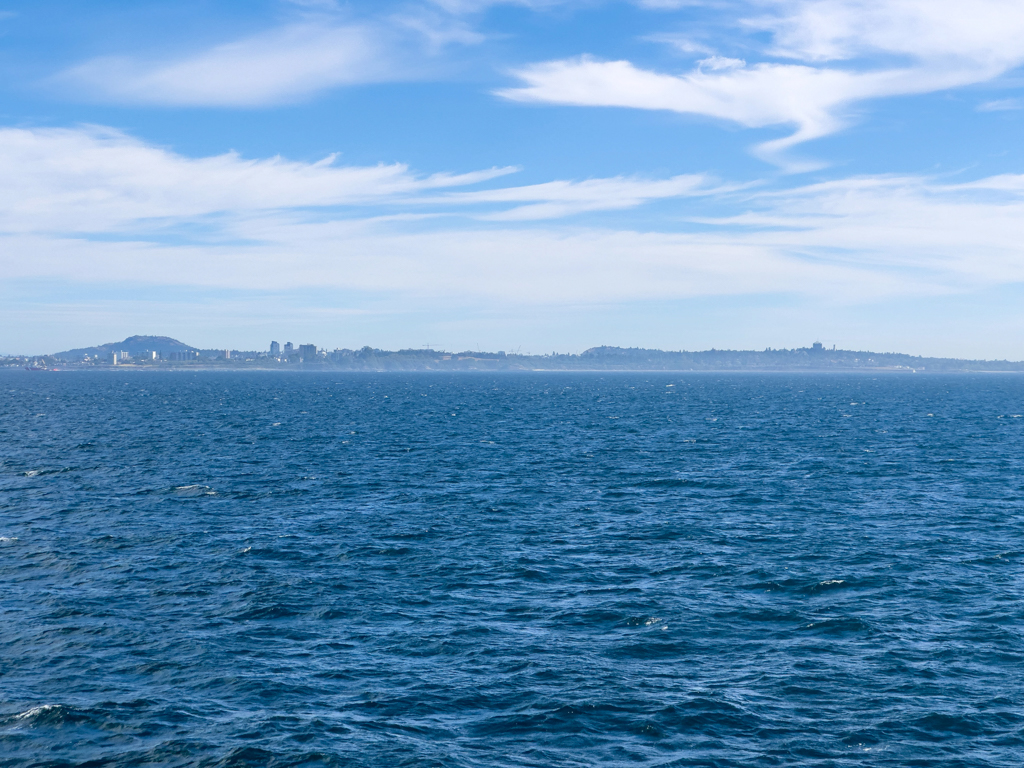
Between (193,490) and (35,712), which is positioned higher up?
(193,490)

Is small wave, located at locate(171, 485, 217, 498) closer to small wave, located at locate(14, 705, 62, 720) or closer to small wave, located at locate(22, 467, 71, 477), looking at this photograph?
small wave, located at locate(22, 467, 71, 477)

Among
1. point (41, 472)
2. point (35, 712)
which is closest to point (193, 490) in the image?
point (41, 472)

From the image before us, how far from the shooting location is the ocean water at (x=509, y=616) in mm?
25219

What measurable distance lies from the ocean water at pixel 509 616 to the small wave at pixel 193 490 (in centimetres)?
69

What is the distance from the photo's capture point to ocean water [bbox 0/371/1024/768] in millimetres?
25219

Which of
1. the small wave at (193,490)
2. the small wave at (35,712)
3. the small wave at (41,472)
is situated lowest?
the small wave at (35,712)

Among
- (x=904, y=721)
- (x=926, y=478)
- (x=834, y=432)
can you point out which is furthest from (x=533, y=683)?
(x=834, y=432)

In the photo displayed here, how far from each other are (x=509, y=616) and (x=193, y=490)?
39.8m

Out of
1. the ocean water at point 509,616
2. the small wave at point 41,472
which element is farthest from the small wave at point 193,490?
the small wave at point 41,472

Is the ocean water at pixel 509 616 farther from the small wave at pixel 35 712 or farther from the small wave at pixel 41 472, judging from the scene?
the small wave at pixel 41 472

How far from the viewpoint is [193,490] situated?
2645 inches

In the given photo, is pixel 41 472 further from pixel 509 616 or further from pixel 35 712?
pixel 509 616

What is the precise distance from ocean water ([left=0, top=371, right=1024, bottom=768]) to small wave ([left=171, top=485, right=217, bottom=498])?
689 mm

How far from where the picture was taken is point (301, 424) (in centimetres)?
13450
